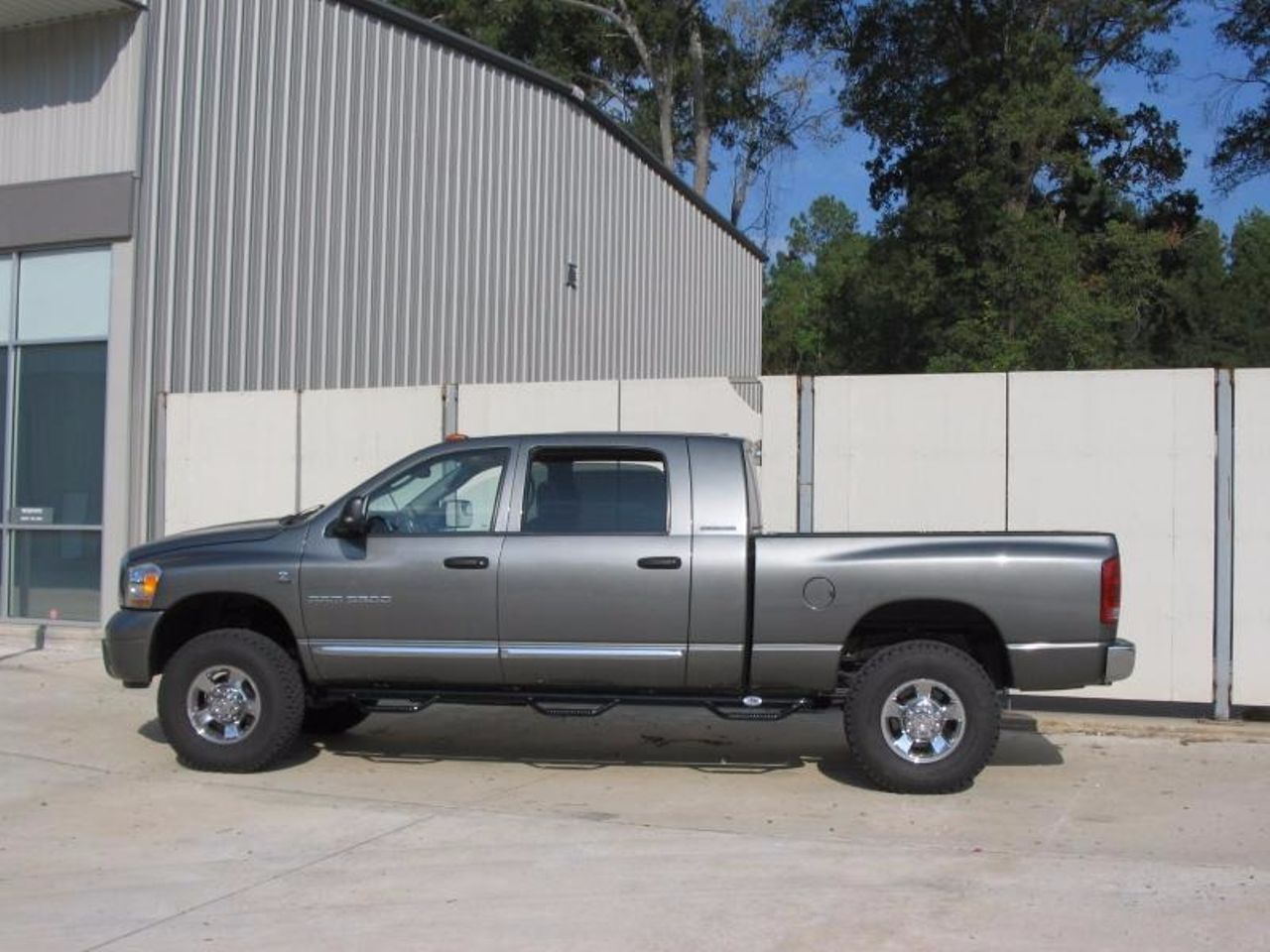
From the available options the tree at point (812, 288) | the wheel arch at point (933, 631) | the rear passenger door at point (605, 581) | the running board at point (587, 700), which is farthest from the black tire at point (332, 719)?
the tree at point (812, 288)

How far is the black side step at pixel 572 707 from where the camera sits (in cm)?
746

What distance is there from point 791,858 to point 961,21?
104ft

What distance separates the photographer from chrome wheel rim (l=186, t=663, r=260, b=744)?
25.3 ft

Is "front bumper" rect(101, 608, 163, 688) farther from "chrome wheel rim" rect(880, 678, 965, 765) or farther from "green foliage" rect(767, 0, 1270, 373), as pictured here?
"green foliage" rect(767, 0, 1270, 373)

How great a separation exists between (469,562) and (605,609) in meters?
0.83

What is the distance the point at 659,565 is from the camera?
285 inches

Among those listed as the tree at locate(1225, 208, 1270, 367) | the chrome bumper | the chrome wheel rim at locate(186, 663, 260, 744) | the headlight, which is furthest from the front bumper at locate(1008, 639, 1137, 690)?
the tree at locate(1225, 208, 1270, 367)

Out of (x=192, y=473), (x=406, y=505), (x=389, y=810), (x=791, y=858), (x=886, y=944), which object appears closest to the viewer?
(x=886, y=944)

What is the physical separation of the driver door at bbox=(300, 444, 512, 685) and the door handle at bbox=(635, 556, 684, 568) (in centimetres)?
86

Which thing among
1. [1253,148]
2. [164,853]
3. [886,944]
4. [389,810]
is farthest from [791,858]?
[1253,148]

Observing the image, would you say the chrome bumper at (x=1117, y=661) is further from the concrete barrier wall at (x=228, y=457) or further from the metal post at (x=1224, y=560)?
the concrete barrier wall at (x=228, y=457)

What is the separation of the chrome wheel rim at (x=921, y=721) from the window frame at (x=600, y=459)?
1580 mm

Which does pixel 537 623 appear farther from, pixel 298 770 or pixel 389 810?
pixel 298 770

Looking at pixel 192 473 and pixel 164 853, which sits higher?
pixel 192 473
